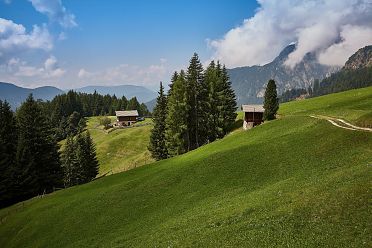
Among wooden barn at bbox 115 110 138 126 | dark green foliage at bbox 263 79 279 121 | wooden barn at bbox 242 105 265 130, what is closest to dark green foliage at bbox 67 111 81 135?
wooden barn at bbox 115 110 138 126

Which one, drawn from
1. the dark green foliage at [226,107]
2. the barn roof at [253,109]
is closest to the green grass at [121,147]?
the dark green foliage at [226,107]

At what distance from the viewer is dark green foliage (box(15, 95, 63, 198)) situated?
6894 cm

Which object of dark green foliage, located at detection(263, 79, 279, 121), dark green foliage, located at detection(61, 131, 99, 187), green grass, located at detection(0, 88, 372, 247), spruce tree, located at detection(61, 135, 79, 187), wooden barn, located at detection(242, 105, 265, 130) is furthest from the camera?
spruce tree, located at detection(61, 135, 79, 187)

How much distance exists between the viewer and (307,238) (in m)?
21.2

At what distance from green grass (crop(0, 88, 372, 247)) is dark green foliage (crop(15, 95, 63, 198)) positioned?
35.9 feet

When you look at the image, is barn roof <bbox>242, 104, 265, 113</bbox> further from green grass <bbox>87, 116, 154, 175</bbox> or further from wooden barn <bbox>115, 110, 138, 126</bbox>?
wooden barn <bbox>115, 110, 138, 126</bbox>

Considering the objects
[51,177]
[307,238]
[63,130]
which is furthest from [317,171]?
[63,130]

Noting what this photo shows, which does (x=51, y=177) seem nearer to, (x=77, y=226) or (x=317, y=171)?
(x=77, y=226)

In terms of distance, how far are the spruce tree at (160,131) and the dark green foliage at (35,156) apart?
22.0 m

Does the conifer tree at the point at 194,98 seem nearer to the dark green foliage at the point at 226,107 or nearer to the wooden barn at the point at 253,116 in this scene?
the dark green foliage at the point at 226,107

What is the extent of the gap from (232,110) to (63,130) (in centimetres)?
11689

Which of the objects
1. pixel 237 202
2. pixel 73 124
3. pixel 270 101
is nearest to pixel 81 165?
pixel 270 101

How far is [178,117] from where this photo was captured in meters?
77.6

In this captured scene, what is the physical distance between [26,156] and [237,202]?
51.4 m
